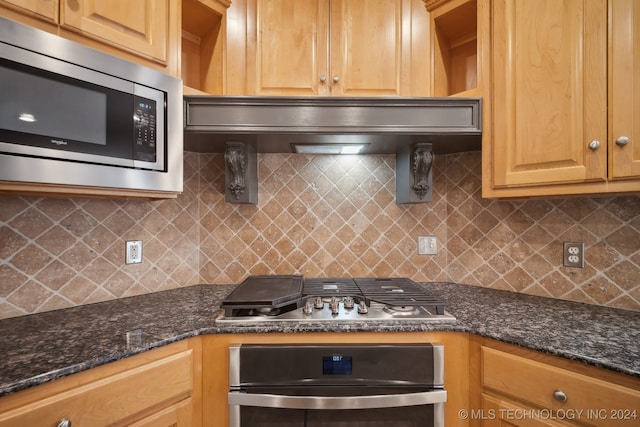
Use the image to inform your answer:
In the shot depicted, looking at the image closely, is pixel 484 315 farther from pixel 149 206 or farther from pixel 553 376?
pixel 149 206

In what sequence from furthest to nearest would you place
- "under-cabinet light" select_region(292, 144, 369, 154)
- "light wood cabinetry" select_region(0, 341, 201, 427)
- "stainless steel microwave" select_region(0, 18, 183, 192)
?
"under-cabinet light" select_region(292, 144, 369, 154), "stainless steel microwave" select_region(0, 18, 183, 192), "light wood cabinetry" select_region(0, 341, 201, 427)

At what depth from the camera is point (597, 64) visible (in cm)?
100

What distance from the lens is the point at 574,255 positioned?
51.3 inches

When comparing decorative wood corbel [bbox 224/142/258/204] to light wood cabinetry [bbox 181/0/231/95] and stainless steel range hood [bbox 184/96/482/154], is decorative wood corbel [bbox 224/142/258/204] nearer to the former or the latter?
stainless steel range hood [bbox 184/96/482/154]

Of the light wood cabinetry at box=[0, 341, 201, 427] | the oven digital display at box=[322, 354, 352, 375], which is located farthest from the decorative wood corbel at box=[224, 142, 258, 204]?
the oven digital display at box=[322, 354, 352, 375]

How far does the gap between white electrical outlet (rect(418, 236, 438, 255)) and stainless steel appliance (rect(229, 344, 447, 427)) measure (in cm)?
73

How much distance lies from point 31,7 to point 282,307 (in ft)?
3.97

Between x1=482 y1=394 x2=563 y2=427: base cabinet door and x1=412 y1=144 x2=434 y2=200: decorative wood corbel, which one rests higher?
x1=412 y1=144 x2=434 y2=200: decorative wood corbel

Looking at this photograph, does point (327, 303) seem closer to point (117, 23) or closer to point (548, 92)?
point (548, 92)

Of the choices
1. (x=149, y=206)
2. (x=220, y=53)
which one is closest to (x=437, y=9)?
(x=220, y=53)

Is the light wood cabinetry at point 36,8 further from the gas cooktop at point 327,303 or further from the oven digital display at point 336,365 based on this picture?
the oven digital display at point 336,365

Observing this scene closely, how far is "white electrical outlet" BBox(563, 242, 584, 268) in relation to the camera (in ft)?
4.22

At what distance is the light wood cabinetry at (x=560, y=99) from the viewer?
3.17ft

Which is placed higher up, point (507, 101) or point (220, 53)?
point (220, 53)
